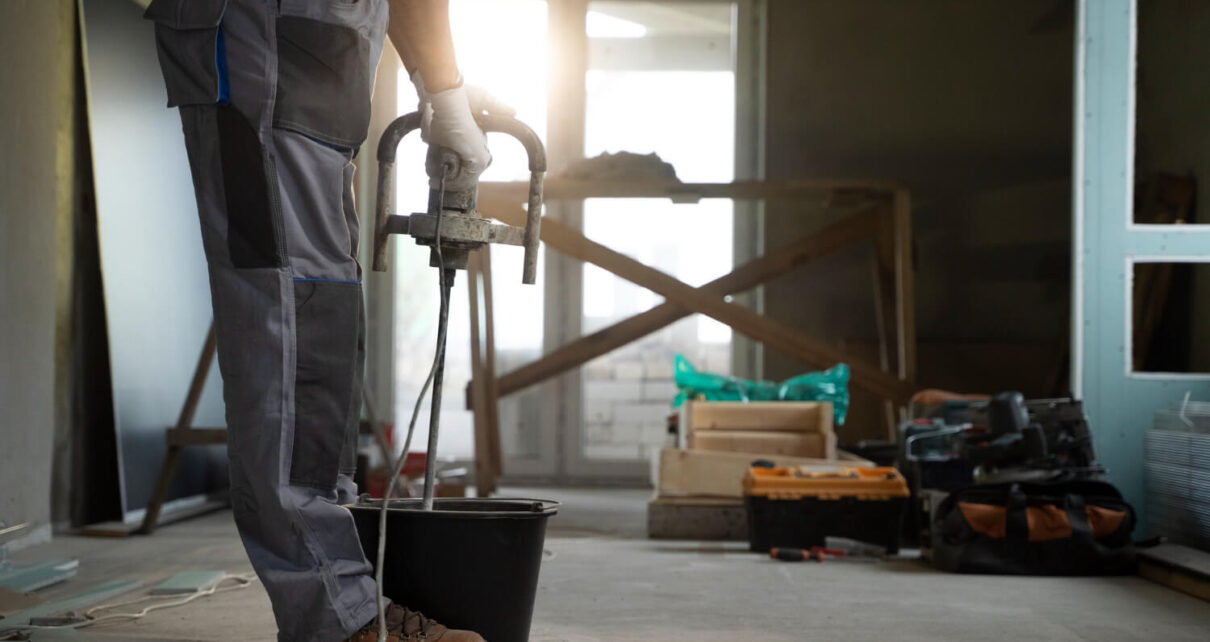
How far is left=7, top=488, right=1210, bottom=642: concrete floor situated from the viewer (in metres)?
2.18

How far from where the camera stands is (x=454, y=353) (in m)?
5.58

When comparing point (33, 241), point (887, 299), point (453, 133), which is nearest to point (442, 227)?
point (453, 133)

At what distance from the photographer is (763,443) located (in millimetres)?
3865

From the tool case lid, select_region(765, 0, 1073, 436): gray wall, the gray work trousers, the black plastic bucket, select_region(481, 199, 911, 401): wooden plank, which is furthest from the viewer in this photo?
select_region(765, 0, 1073, 436): gray wall

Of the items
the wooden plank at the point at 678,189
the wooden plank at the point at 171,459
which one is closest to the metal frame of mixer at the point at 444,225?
the wooden plank at the point at 171,459

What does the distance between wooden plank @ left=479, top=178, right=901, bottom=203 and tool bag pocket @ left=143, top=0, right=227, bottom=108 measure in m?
2.72

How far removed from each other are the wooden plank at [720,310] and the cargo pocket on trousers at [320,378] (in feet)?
9.11

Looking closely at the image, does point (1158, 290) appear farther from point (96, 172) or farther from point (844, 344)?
point (96, 172)

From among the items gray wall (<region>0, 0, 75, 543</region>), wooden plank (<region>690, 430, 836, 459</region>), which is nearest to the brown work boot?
gray wall (<region>0, 0, 75, 543</region>)

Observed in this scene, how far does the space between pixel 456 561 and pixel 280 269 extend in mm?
478

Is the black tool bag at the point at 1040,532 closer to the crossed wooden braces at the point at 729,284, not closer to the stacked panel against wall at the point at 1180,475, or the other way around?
the stacked panel against wall at the point at 1180,475

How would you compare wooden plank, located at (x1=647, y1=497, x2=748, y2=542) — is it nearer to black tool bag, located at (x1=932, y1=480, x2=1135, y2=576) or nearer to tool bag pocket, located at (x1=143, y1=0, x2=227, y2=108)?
black tool bag, located at (x1=932, y1=480, x2=1135, y2=576)

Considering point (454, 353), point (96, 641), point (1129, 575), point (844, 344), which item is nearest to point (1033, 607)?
point (1129, 575)

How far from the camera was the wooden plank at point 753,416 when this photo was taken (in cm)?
390
